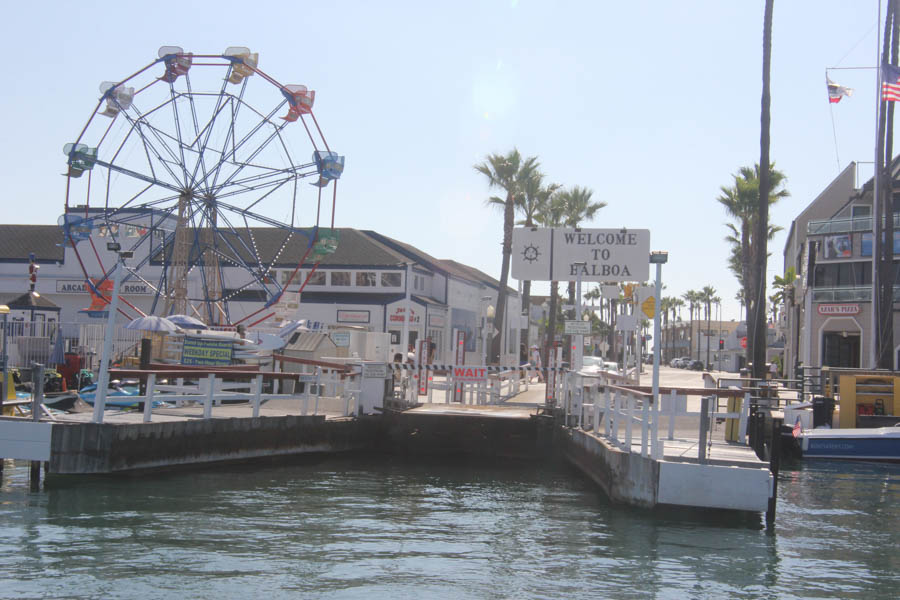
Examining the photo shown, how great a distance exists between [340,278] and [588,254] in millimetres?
25115

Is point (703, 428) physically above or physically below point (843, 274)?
below

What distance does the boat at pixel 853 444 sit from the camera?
20625mm

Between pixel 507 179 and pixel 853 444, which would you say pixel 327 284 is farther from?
pixel 853 444

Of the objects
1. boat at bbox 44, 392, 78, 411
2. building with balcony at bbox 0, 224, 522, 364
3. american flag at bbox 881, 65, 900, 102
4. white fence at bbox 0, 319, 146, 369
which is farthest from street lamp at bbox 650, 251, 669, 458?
building with balcony at bbox 0, 224, 522, 364

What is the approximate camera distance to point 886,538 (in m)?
12.0

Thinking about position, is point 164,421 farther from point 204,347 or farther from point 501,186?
point 501,186

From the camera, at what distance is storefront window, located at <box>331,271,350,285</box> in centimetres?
4634

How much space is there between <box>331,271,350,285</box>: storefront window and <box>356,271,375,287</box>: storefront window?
0.53 m

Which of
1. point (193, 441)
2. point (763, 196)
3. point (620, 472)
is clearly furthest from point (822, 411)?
point (193, 441)

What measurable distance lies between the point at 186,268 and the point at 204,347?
432 inches

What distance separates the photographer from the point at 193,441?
623 inches

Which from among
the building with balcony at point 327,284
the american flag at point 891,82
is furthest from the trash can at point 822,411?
the building with balcony at point 327,284

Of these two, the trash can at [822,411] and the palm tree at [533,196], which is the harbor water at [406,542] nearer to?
the trash can at [822,411]

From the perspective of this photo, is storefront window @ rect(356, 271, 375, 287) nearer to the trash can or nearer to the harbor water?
the trash can
